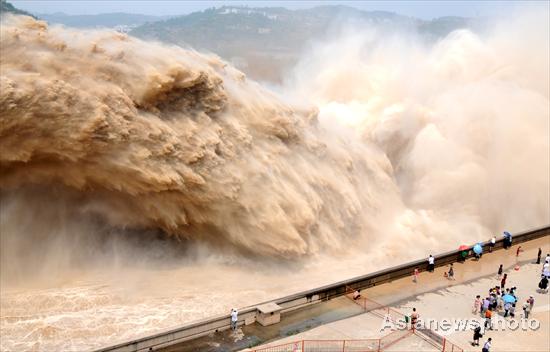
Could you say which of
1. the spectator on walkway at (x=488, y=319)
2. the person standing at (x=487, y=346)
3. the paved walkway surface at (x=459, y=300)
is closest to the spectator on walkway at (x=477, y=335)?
the paved walkway surface at (x=459, y=300)

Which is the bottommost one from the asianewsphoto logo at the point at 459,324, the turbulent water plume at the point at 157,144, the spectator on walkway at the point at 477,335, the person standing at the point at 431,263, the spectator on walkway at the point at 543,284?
the spectator on walkway at the point at 477,335

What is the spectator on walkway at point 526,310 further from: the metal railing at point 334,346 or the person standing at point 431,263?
the metal railing at point 334,346

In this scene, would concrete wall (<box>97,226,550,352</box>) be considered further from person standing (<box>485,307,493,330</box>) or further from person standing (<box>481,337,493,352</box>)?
person standing (<box>481,337,493,352</box>)

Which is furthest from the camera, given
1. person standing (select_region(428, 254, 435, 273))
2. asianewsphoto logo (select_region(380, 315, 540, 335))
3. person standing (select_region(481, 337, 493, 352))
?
person standing (select_region(428, 254, 435, 273))

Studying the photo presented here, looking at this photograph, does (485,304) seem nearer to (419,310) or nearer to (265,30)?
(419,310)

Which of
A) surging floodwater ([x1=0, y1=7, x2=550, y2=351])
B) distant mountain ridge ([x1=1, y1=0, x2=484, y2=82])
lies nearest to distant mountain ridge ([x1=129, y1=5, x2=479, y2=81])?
distant mountain ridge ([x1=1, y1=0, x2=484, y2=82])

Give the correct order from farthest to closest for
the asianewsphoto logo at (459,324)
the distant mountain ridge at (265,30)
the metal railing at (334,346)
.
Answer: the distant mountain ridge at (265,30) < the asianewsphoto logo at (459,324) < the metal railing at (334,346)

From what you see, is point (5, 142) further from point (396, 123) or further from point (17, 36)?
point (396, 123)
